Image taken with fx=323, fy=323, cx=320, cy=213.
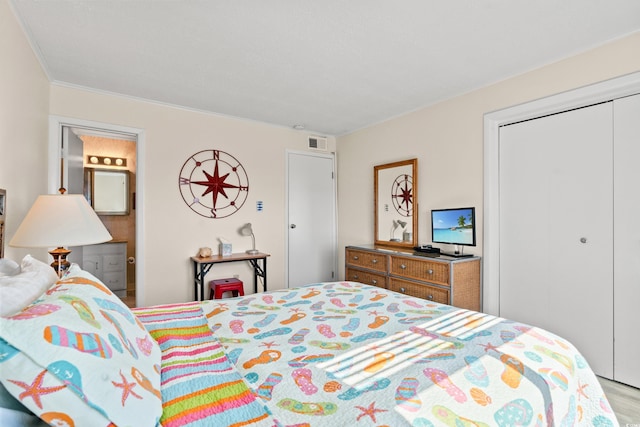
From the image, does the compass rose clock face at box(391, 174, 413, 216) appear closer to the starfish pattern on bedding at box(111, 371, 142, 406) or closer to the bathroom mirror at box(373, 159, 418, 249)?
the bathroom mirror at box(373, 159, 418, 249)

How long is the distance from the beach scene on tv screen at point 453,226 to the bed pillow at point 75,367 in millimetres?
2751

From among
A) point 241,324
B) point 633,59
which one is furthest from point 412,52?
point 241,324

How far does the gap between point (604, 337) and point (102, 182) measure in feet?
19.0

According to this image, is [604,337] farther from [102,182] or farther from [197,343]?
[102,182]

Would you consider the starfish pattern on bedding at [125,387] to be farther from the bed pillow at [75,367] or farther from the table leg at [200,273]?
the table leg at [200,273]

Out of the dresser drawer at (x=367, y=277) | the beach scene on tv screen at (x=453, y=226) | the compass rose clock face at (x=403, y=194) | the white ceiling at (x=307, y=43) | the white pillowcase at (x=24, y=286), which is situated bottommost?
the dresser drawer at (x=367, y=277)

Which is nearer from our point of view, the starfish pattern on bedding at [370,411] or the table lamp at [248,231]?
the starfish pattern on bedding at [370,411]

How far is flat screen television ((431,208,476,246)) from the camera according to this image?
2963 millimetres

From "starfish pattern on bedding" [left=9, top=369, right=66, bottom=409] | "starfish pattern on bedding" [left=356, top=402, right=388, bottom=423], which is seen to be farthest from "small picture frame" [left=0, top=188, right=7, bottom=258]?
"starfish pattern on bedding" [left=356, top=402, right=388, bottom=423]

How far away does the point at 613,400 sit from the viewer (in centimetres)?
209

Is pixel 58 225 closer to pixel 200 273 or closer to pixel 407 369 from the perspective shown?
pixel 200 273

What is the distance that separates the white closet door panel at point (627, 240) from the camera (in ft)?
7.30

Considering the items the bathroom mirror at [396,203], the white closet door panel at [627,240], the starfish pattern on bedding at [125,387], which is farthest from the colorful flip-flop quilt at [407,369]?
the bathroom mirror at [396,203]

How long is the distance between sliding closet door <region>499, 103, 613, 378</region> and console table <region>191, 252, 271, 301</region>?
2.55 m
